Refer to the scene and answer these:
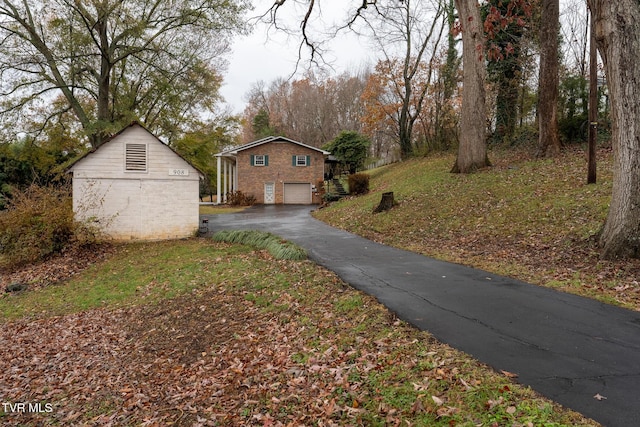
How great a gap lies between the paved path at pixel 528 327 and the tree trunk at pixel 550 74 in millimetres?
12284

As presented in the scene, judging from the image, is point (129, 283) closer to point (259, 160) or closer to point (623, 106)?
point (623, 106)

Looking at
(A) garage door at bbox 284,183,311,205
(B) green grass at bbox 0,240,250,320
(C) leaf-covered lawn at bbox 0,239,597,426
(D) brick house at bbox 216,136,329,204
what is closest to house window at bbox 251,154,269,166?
(D) brick house at bbox 216,136,329,204

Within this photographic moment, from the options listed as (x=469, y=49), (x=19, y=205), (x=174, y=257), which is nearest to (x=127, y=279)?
(x=174, y=257)

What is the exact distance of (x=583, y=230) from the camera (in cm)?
878

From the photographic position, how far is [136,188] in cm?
1641

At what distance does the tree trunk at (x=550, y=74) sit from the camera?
53.3 feet

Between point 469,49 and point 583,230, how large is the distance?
10.1 meters

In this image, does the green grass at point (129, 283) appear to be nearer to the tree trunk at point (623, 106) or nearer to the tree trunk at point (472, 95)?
the tree trunk at point (623, 106)

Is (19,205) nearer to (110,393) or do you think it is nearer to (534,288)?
(110,393)

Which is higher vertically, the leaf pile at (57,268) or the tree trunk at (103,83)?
the tree trunk at (103,83)

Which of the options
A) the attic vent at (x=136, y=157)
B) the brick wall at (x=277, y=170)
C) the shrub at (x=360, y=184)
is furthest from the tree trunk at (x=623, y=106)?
the brick wall at (x=277, y=170)

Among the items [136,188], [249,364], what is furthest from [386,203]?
[249,364]

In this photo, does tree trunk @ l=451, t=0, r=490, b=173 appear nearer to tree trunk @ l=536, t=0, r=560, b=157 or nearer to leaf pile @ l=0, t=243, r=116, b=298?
tree trunk @ l=536, t=0, r=560, b=157

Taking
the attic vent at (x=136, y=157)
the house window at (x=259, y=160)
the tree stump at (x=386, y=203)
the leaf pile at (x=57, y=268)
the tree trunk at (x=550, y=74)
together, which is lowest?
the leaf pile at (x=57, y=268)
